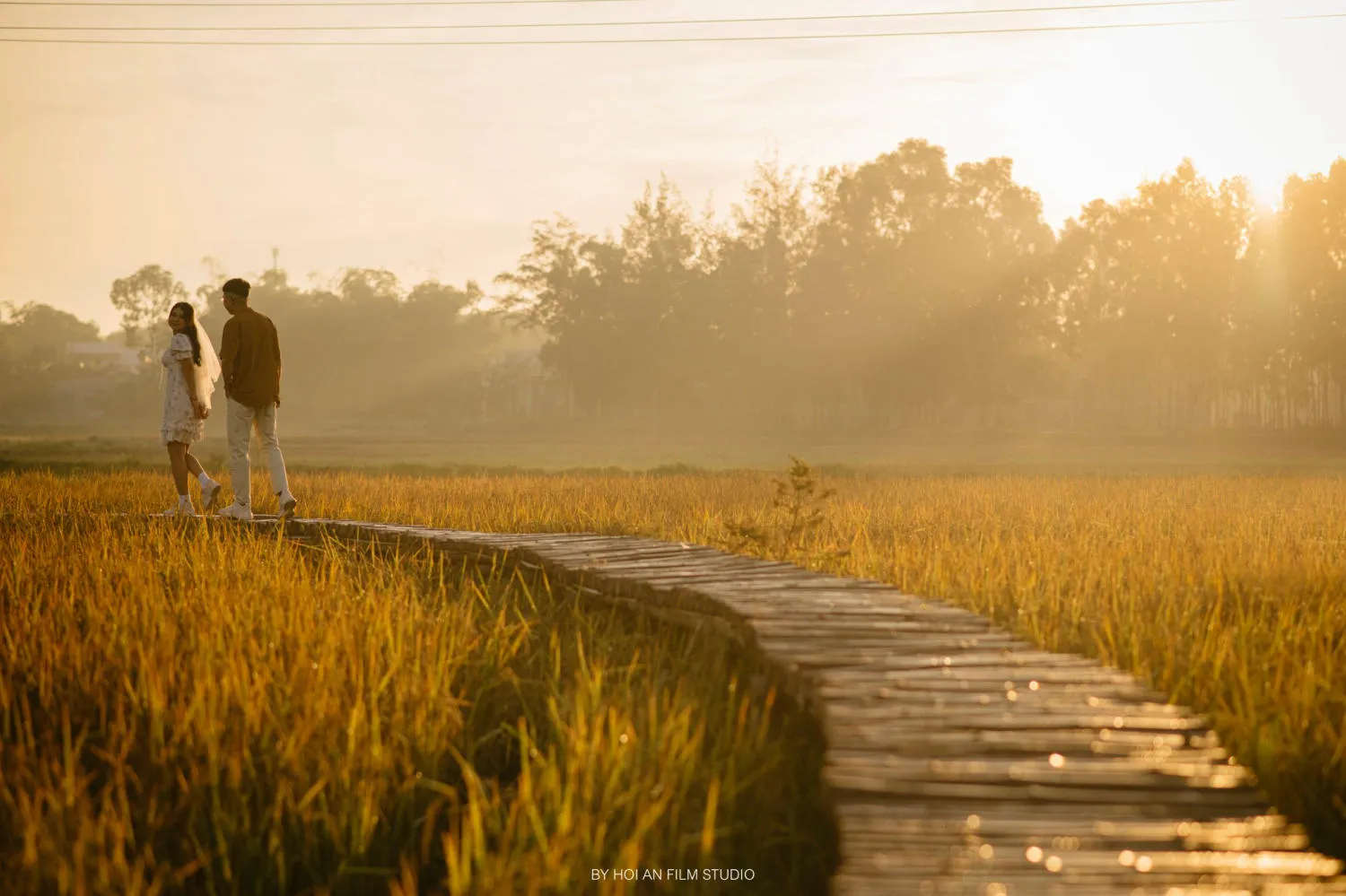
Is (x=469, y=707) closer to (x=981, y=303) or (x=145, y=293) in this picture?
(x=981, y=303)

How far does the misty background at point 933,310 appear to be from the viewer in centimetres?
4809

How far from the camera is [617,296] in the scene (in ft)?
196

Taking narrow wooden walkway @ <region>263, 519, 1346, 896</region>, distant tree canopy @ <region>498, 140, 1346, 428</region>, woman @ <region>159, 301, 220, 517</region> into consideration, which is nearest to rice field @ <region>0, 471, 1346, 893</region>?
narrow wooden walkway @ <region>263, 519, 1346, 896</region>

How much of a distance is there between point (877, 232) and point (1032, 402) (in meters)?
13.0

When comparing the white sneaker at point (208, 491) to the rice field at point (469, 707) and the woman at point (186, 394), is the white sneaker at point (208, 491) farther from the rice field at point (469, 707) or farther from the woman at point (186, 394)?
the rice field at point (469, 707)

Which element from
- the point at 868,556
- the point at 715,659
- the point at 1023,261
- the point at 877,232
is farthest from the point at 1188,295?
the point at 715,659

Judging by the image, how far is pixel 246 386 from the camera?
11047mm

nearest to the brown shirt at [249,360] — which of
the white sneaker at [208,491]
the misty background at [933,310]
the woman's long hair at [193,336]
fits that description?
the woman's long hair at [193,336]

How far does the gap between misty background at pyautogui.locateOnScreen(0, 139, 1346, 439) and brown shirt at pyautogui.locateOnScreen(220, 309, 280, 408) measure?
39.7 m

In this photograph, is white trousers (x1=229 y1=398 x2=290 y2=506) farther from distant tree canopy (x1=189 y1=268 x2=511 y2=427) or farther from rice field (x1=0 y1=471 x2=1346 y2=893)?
distant tree canopy (x1=189 y1=268 x2=511 y2=427)

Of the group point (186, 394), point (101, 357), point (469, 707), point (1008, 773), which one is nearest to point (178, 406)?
point (186, 394)

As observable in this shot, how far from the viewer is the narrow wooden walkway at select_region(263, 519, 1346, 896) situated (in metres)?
2.80

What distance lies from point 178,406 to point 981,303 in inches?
1600

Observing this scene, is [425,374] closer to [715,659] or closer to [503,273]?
[503,273]
